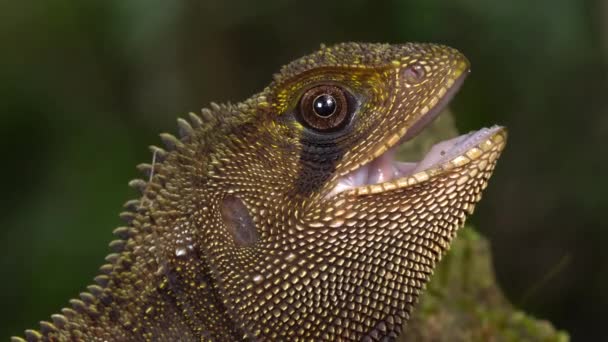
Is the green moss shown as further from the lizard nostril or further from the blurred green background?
the lizard nostril

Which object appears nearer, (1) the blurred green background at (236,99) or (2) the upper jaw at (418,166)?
(2) the upper jaw at (418,166)

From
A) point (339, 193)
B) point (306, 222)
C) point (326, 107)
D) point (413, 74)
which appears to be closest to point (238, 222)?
point (306, 222)

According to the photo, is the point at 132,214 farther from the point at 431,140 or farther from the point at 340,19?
the point at 340,19

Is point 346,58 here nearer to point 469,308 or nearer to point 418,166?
point 418,166

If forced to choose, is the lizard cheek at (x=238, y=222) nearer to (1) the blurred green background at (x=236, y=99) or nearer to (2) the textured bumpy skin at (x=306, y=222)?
(2) the textured bumpy skin at (x=306, y=222)

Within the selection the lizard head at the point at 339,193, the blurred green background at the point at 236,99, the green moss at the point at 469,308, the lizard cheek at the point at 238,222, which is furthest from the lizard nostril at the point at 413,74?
the blurred green background at the point at 236,99

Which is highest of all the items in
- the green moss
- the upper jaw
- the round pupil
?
the round pupil

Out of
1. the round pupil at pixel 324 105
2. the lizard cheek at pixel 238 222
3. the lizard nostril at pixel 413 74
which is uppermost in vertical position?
the round pupil at pixel 324 105

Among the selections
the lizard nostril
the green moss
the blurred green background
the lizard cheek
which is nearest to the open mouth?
the lizard nostril
